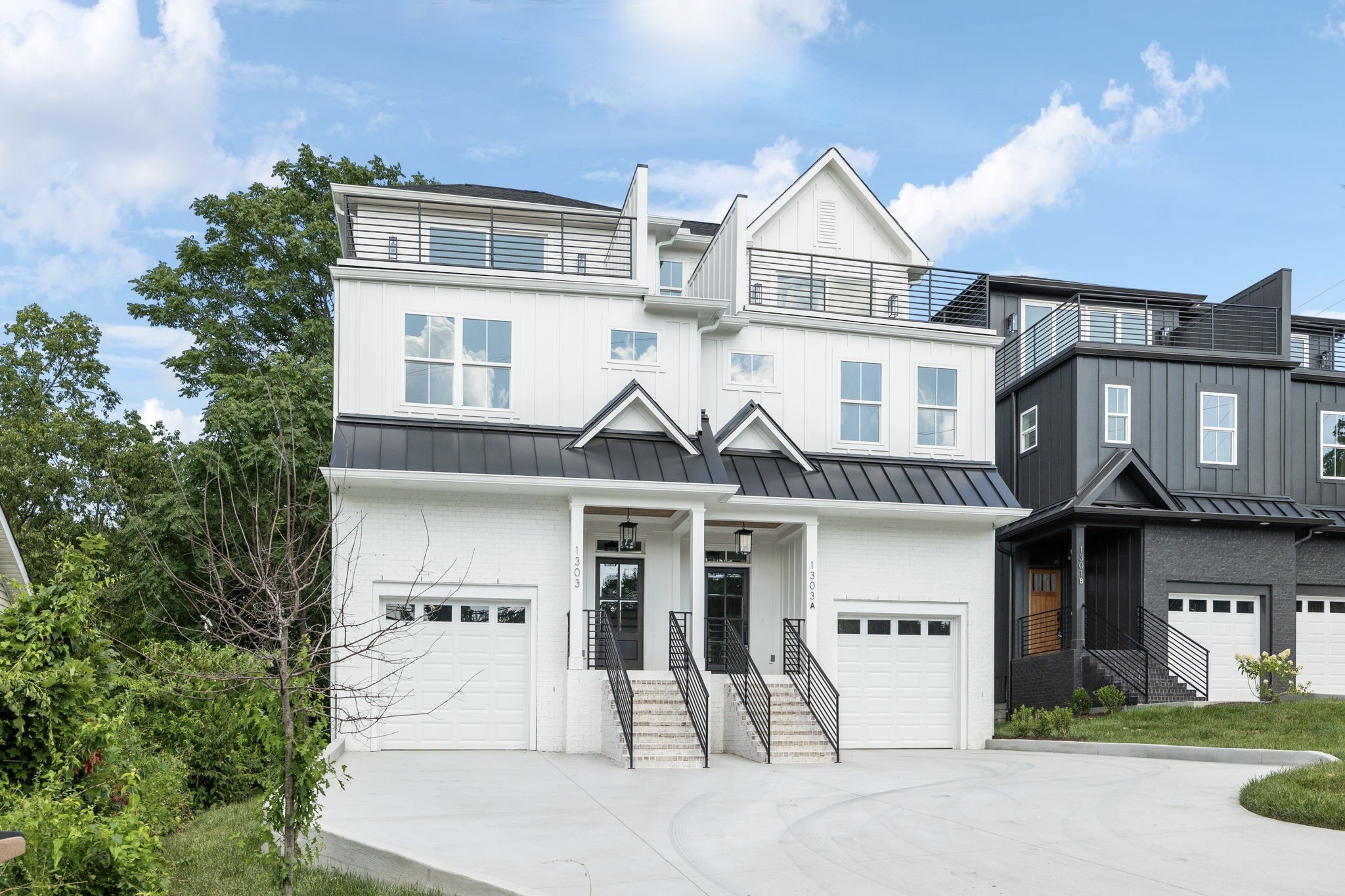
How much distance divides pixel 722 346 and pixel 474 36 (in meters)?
8.20

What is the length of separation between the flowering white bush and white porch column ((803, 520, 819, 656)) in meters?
8.85

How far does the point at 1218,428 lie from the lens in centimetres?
2605

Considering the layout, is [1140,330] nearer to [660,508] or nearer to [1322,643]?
[1322,643]

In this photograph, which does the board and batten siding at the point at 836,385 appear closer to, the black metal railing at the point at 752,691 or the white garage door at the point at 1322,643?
the black metal railing at the point at 752,691

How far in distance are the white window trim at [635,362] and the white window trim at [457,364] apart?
5.31ft

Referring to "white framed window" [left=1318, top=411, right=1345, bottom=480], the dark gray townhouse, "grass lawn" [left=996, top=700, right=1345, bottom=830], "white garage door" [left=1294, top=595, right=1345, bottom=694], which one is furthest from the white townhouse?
"white framed window" [left=1318, top=411, right=1345, bottom=480]

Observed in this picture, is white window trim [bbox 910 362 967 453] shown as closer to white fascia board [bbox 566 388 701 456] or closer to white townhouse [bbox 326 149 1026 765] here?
white townhouse [bbox 326 149 1026 765]

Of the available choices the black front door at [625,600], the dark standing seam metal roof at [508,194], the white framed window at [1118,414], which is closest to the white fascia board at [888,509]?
the black front door at [625,600]

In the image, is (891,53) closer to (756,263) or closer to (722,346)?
(756,263)

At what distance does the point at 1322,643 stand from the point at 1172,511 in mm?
5773

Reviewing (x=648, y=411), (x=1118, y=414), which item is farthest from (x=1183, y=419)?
(x=648, y=411)

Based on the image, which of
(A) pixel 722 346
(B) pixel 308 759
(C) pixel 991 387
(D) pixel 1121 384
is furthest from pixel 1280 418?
(B) pixel 308 759

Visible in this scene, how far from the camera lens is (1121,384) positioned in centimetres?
2562

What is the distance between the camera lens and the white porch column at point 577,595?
61.5 feet
